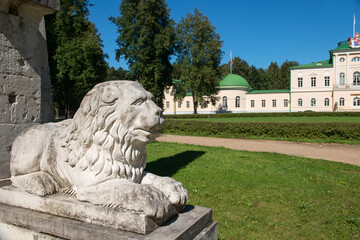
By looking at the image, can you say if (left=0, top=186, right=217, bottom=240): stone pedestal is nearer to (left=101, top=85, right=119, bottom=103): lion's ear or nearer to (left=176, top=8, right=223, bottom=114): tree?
(left=101, top=85, right=119, bottom=103): lion's ear

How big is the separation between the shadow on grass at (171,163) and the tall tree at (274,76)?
5522cm

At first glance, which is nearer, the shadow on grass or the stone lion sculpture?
the stone lion sculpture

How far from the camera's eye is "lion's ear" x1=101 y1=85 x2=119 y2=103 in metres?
2.22

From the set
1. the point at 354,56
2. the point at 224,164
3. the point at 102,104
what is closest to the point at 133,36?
the point at 224,164

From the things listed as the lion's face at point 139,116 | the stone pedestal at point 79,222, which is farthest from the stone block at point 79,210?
the lion's face at point 139,116

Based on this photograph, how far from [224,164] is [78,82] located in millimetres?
18738

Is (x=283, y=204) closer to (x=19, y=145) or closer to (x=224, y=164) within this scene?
(x=224, y=164)

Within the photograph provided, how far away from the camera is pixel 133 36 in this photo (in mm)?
26359

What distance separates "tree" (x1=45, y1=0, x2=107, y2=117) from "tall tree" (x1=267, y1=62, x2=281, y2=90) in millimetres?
45609

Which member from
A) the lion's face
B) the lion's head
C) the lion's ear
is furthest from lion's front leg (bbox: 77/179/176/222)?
the lion's ear

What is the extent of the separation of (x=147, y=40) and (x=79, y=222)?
25197 millimetres

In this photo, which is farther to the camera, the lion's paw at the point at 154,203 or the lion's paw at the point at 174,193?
the lion's paw at the point at 174,193

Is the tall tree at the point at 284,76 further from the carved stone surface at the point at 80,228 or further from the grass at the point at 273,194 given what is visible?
the carved stone surface at the point at 80,228

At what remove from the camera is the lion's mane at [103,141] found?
7.28 feet
